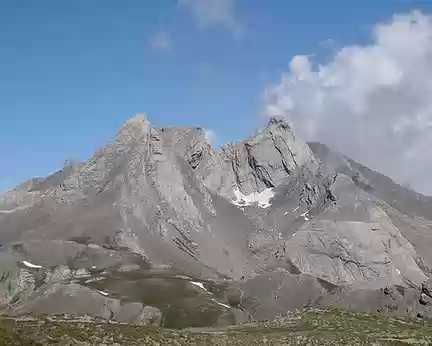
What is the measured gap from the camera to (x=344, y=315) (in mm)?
119062

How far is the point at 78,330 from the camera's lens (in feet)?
218

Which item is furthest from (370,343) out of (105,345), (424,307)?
(424,307)

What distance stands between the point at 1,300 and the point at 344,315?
61462mm

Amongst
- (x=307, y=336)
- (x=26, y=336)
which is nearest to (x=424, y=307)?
(x=307, y=336)

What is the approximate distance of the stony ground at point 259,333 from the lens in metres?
60.8

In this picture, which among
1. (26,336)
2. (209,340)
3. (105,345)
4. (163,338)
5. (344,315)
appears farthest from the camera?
(344,315)

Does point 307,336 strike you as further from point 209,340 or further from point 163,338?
point 163,338

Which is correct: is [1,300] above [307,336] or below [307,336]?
above

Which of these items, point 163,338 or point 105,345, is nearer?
point 105,345

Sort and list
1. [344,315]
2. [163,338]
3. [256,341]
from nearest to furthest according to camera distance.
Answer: [163,338] → [256,341] → [344,315]

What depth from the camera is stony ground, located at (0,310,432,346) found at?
60844mm

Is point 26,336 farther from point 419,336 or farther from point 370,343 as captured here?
point 419,336

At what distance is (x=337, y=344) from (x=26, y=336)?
4418cm

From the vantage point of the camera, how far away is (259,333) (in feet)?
327
